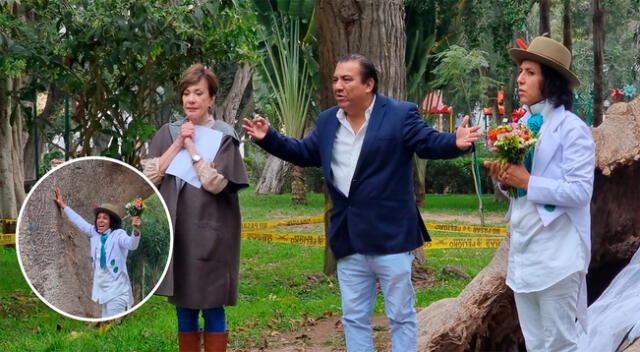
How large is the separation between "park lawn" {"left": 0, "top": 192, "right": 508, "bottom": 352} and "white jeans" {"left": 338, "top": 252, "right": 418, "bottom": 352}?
2.29 meters

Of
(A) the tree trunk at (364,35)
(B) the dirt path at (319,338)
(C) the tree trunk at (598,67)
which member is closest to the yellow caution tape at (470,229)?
(C) the tree trunk at (598,67)

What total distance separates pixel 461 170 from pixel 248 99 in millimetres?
8629

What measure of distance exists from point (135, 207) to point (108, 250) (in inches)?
10.5

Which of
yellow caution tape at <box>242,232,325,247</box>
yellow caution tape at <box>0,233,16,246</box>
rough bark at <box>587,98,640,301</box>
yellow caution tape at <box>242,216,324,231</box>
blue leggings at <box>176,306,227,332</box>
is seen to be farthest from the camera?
yellow caution tape at <box>242,216,324,231</box>

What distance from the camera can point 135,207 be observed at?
562 cm

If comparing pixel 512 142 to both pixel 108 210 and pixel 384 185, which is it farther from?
pixel 108 210

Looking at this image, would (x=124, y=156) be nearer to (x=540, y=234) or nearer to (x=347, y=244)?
(x=347, y=244)

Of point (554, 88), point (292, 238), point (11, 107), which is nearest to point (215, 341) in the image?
point (554, 88)

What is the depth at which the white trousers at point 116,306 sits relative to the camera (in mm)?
5669

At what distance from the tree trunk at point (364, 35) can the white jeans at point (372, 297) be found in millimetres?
4733

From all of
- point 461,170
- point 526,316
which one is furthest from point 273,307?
point 461,170

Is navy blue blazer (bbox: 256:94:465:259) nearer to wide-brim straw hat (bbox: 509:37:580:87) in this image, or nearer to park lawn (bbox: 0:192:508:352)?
wide-brim straw hat (bbox: 509:37:580:87)

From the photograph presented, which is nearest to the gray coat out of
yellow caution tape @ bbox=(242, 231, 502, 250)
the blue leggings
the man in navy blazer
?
the blue leggings

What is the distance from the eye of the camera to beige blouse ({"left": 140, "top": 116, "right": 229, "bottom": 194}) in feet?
18.8
